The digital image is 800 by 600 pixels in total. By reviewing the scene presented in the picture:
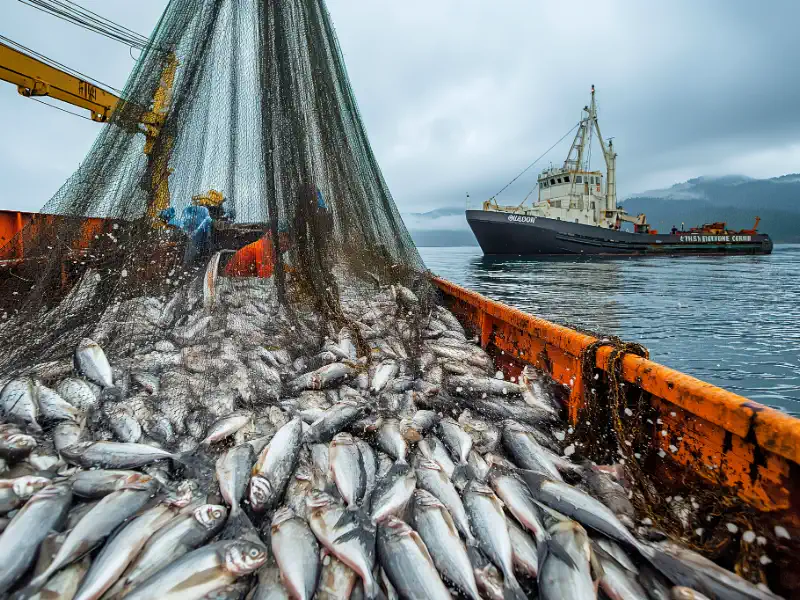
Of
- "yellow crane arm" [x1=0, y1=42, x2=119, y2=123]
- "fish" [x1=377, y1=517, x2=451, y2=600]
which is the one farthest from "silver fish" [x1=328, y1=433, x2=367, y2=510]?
"yellow crane arm" [x1=0, y1=42, x2=119, y2=123]

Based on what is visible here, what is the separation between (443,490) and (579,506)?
62cm

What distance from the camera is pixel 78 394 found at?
279cm

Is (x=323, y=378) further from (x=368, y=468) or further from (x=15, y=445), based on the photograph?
(x=15, y=445)

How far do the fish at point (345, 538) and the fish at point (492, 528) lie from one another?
0.48 m

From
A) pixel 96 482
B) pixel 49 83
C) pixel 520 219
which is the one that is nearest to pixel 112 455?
pixel 96 482

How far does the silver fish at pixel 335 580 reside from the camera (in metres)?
1.54

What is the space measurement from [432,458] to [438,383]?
109 centimetres

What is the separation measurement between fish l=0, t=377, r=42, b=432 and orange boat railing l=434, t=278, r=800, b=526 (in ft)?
11.1

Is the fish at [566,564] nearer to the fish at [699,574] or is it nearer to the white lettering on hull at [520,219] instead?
the fish at [699,574]

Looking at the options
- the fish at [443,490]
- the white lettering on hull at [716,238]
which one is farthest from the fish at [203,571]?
the white lettering on hull at [716,238]

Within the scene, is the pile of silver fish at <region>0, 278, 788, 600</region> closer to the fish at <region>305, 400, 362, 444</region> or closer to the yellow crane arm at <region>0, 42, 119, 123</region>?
the fish at <region>305, 400, 362, 444</region>

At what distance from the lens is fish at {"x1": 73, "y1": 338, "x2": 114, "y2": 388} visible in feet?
9.76

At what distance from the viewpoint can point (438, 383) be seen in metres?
3.44

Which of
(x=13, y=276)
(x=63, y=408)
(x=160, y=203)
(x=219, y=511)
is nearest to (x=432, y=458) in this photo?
(x=219, y=511)
